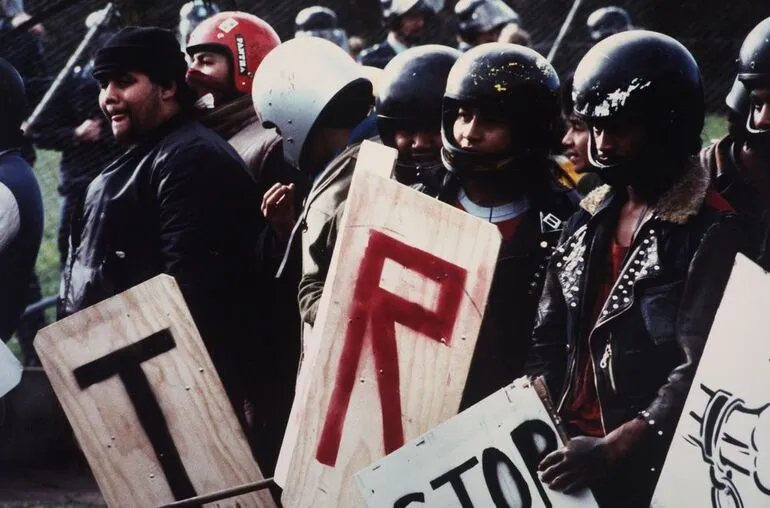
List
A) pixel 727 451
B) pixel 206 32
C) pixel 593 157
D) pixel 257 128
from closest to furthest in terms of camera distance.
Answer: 1. pixel 727 451
2. pixel 593 157
3. pixel 257 128
4. pixel 206 32

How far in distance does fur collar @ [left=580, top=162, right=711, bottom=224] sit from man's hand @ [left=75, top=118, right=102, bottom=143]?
15.9 feet

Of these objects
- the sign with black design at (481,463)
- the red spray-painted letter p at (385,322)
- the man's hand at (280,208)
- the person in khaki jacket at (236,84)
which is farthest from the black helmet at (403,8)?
the sign with black design at (481,463)

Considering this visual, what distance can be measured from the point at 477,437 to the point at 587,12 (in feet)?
15.2

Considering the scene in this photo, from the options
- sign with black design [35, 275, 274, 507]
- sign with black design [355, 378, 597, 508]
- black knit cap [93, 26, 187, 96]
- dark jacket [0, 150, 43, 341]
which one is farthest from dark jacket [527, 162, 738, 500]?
dark jacket [0, 150, 43, 341]

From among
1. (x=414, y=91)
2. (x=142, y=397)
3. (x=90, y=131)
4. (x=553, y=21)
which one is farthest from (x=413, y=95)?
(x=90, y=131)

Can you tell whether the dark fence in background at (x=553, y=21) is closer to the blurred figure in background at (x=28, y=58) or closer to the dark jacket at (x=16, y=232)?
the blurred figure in background at (x=28, y=58)

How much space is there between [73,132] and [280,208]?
3.52m

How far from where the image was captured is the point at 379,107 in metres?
5.18

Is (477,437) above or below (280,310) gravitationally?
above

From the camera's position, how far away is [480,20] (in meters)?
8.21

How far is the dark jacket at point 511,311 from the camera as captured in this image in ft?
14.2

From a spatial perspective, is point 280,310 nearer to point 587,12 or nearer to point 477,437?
point 477,437

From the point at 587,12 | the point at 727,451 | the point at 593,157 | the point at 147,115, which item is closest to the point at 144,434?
the point at 147,115

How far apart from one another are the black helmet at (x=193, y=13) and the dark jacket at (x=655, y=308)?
4296 millimetres
